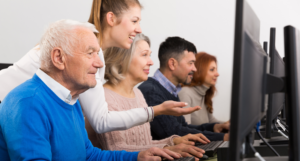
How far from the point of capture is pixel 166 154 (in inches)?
38.8

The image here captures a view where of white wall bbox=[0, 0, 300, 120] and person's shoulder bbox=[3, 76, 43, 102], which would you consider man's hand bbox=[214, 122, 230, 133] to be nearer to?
white wall bbox=[0, 0, 300, 120]

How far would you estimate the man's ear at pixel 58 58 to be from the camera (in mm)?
852

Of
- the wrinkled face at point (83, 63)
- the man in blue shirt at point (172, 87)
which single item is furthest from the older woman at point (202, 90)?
the wrinkled face at point (83, 63)

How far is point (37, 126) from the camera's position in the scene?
757mm

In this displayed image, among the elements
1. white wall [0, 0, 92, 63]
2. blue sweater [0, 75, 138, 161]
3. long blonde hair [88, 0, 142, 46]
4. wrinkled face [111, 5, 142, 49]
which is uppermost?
white wall [0, 0, 92, 63]

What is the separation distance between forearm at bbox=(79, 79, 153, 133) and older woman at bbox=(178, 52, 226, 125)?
1.43 m

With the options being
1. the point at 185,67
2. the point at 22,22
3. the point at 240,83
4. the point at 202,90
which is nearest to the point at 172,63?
the point at 185,67

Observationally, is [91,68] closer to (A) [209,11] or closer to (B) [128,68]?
(B) [128,68]

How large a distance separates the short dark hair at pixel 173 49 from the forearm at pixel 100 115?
1.24 m

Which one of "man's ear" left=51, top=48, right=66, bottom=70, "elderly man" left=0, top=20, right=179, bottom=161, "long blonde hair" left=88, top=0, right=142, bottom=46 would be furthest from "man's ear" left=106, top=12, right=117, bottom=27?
"man's ear" left=51, top=48, right=66, bottom=70

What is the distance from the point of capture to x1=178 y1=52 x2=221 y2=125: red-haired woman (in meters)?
2.56

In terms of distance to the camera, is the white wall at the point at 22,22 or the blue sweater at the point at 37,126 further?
the white wall at the point at 22,22

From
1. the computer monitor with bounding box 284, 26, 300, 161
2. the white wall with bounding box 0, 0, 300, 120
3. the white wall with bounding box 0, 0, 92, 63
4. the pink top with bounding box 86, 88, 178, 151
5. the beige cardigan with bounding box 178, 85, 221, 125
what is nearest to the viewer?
the computer monitor with bounding box 284, 26, 300, 161

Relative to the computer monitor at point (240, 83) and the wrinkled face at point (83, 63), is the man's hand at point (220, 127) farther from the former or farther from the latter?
the computer monitor at point (240, 83)
